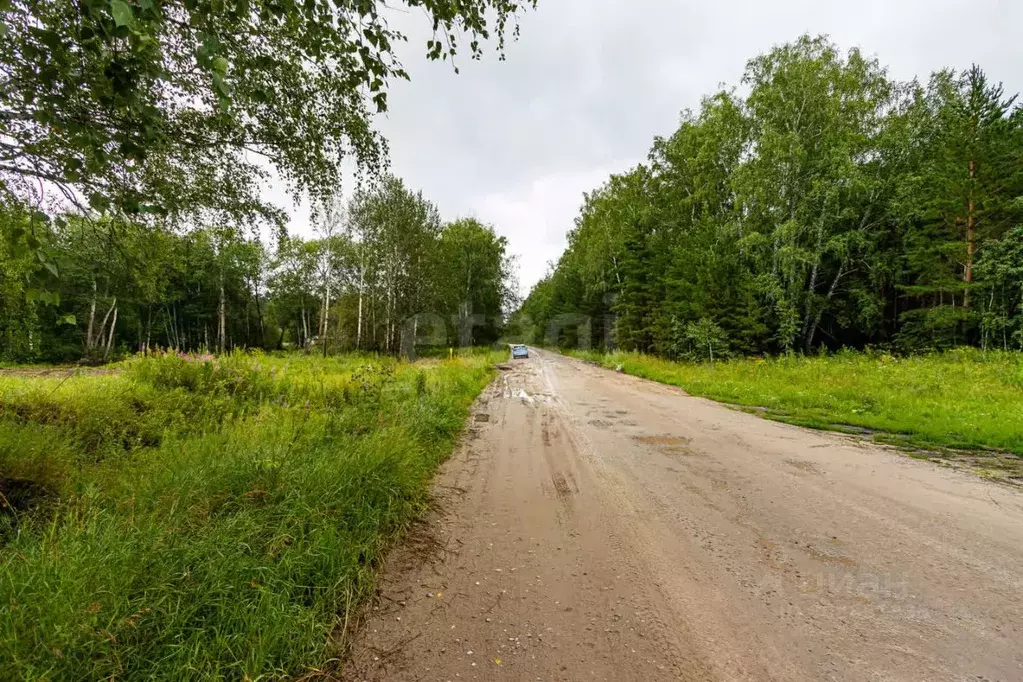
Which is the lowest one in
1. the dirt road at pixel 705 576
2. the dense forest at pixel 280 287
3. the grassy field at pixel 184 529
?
the dirt road at pixel 705 576

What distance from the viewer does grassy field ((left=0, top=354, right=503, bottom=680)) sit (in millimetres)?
1950

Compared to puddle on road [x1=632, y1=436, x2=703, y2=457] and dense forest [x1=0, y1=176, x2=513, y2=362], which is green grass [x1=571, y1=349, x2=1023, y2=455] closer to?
puddle on road [x1=632, y1=436, x2=703, y2=457]

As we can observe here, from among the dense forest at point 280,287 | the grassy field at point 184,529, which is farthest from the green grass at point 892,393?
the dense forest at point 280,287

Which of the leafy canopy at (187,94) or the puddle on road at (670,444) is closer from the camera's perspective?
the leafy canopy at (187,94)

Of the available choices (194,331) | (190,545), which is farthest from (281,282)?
(190,545)

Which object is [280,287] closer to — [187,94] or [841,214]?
[187,94]

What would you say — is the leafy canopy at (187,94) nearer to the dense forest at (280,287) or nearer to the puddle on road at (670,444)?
the dense forest at (280,287)

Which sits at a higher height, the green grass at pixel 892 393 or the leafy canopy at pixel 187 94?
the leafy canopy at pixel 187 94

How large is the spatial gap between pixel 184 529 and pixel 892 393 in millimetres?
14660

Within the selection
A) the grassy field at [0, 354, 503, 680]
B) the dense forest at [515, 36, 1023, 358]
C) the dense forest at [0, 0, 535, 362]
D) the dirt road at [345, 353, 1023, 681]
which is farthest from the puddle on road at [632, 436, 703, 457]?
the dense forest at [515, 36, 1023, 358]

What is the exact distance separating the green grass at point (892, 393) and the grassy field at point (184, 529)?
900 centimetres

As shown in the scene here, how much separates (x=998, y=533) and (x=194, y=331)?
5278cm

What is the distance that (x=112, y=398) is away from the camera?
5.94 m

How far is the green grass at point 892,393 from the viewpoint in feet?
25.1
